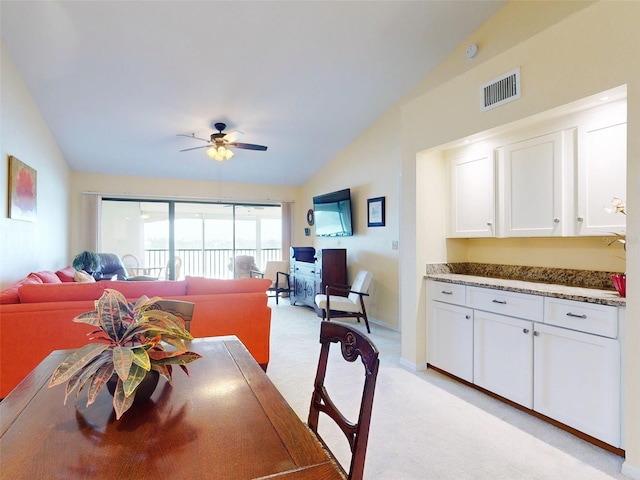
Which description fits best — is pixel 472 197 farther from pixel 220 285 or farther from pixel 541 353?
pixel 220 285

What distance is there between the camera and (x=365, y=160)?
5.40 metres

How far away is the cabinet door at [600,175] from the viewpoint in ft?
7.23

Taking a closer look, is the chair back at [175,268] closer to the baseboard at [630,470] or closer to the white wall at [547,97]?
the white wall at [547,97]

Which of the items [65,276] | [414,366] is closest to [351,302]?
[414,366]

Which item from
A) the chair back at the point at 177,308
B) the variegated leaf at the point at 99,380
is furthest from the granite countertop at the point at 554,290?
the variegated leaf at the point at 99,380

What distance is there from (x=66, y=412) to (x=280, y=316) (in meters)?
4.57

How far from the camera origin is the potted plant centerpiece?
2.91 feet

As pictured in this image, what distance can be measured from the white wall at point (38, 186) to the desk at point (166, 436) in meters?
2.97

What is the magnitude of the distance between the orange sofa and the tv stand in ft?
7.50

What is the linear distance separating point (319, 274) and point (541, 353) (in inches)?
138

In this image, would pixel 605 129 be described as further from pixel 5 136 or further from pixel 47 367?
pixel 5 136

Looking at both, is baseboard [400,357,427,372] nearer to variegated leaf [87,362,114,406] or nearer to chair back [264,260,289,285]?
variegated leaf [87,362,114,406]

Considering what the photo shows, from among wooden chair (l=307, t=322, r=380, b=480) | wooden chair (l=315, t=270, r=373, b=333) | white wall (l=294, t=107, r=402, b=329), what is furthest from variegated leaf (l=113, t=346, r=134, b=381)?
white wall (l=294, t=107, r=402, b=329)

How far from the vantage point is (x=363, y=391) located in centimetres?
99
